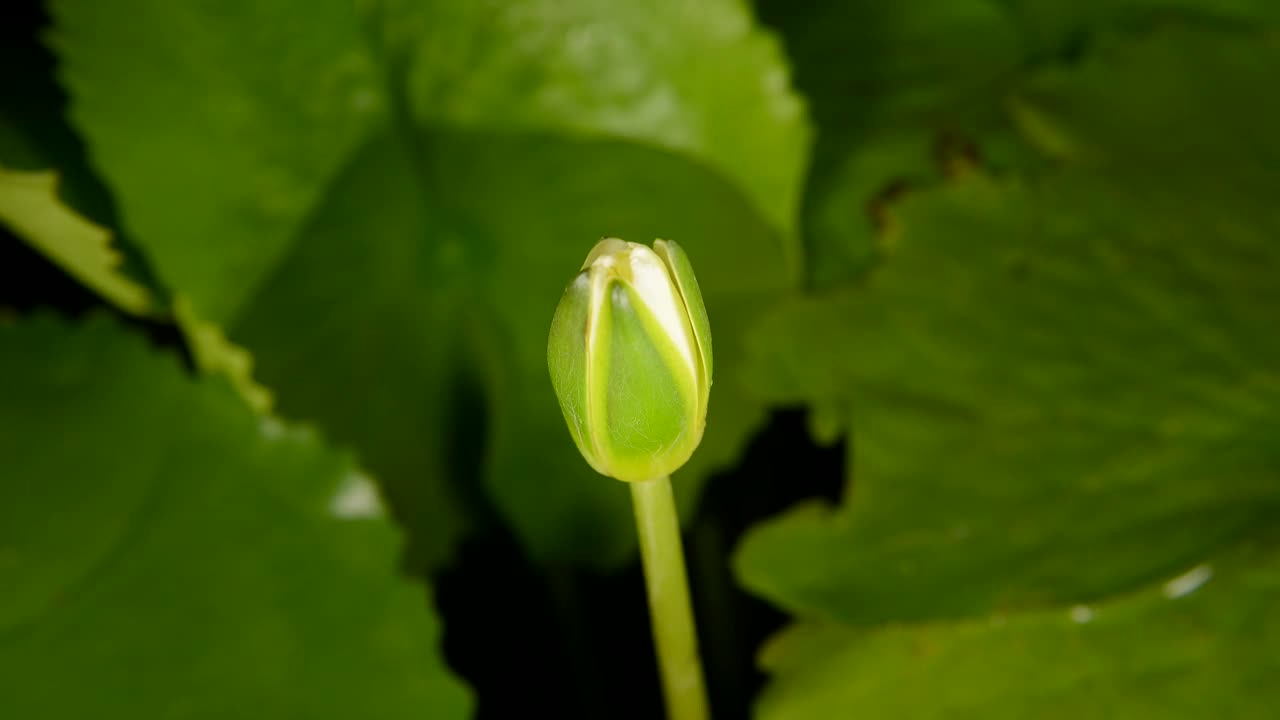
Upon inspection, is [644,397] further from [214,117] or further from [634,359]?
[214,117]

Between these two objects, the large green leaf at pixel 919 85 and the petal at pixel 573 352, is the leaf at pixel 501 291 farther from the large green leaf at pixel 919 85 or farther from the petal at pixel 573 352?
the petal at pixel 573 352

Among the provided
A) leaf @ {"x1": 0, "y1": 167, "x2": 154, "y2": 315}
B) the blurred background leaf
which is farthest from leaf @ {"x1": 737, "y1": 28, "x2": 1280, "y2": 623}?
leaf @ {"x1": 0, "y1": 167, "x2": 154, "y2": 315}

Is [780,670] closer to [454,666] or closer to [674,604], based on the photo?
[674,604]

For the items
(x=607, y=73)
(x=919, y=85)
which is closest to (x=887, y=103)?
(x=919, y=85)

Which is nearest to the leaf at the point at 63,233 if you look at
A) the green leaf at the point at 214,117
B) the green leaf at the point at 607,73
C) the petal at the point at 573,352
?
the green leaf at the point at 214,117

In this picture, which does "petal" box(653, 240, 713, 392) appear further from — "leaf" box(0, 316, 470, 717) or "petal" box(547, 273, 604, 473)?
"leaf" box(0, 316, 470, 717)
